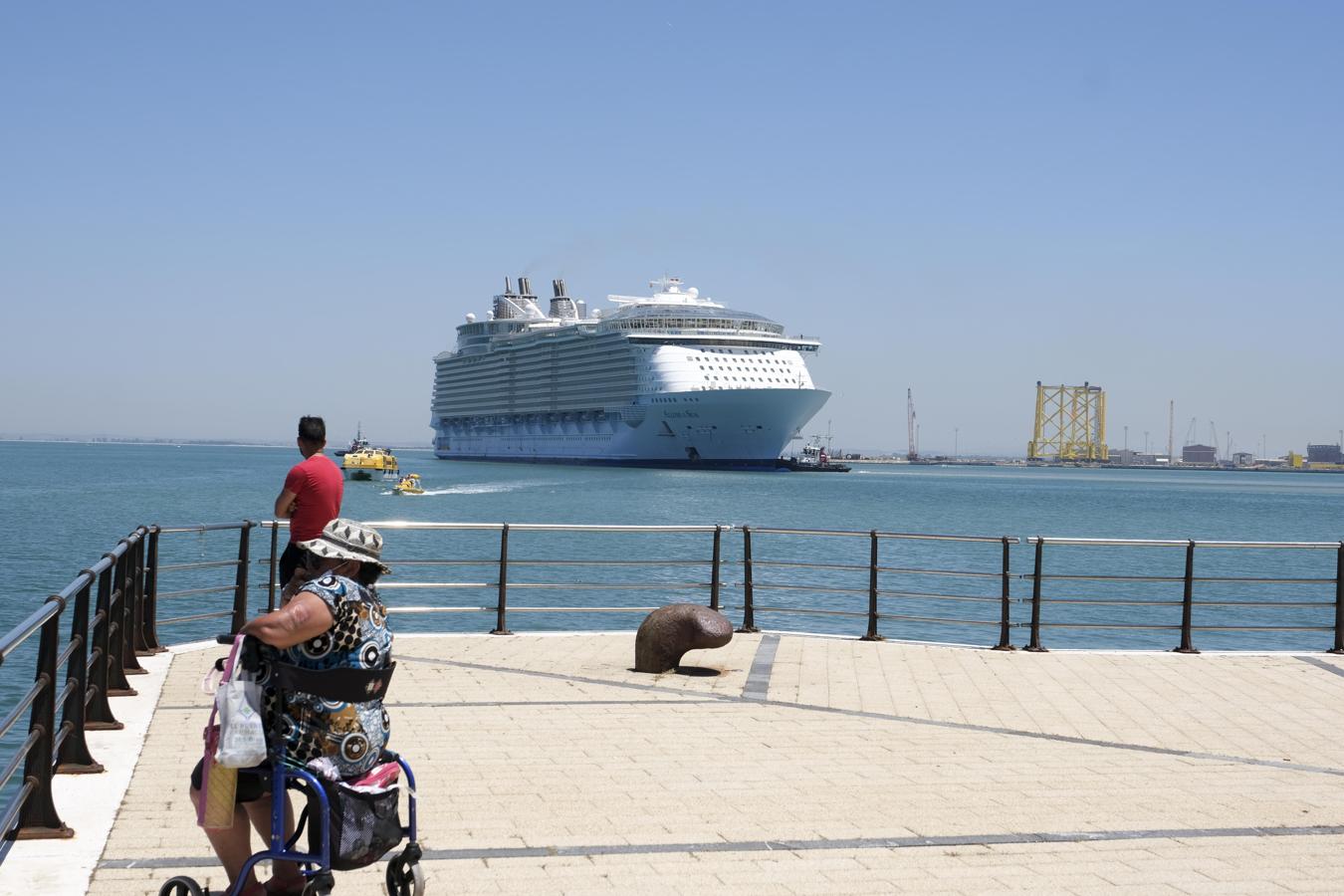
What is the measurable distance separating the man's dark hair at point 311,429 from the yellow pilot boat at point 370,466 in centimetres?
9054

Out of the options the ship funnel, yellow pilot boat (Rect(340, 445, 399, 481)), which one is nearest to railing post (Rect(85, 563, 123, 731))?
yellow pilot boat (Rect(340, 445, 399, 481))

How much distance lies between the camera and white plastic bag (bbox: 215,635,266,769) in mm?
3932

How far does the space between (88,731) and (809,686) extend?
4.70 m

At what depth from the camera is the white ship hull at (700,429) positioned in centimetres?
10631

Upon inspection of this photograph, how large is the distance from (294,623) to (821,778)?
3.73m

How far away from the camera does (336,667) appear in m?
4.04

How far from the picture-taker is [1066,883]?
521 centimetres

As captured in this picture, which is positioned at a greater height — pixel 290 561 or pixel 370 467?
pixel 290 561

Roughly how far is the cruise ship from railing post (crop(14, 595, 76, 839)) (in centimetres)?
9959

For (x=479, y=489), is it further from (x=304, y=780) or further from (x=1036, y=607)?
(x=304, y=780)

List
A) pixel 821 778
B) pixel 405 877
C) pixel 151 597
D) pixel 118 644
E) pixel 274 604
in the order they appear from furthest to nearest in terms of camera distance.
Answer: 1. pixel 274 604
2. pixel 151 597
3. pixel 118 644
4. pixel 821 778
5. pixel 405 877

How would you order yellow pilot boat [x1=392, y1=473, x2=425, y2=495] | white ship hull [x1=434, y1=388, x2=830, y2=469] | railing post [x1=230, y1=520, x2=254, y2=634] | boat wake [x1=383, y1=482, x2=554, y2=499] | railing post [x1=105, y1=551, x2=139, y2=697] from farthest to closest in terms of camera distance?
white ship hull [x1=434, y1=388, x2=830, y2=469] < boat wake [x1=383, y1=482, x2=554, y2=499] < yellow pilot boat [x1=392, y1=473, x2=425, y2=495] < railing post [x1=230, y1=520, x2=254, y2=634] < railing post [x1=105, y1=551, x2=139, y2=697]

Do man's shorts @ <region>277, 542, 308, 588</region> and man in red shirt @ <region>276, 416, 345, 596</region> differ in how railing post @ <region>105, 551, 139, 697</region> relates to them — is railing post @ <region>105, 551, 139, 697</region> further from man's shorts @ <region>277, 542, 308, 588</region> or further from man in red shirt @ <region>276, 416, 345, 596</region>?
man's shorts @ <region>277, 542, 308, 588</region>

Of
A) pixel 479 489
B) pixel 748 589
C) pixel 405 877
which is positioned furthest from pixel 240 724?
pixel 479 489
